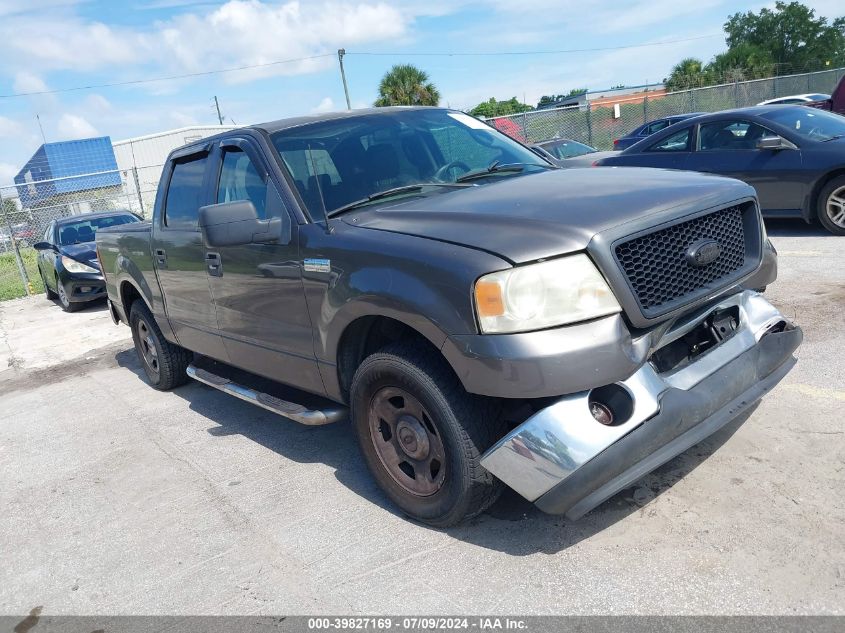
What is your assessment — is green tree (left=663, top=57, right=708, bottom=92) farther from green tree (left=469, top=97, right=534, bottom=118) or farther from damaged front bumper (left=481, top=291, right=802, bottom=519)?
damaged front bumper (left=481, top=291, right=802, bottom=519)

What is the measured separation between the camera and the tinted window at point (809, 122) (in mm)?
8242

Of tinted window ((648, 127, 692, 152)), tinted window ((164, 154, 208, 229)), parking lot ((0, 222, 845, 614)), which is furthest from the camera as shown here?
tinted window ((648, 127, 692, 152))

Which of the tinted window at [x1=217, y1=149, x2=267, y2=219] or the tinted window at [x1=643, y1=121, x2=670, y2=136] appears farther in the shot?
the tinted window at [x1=643, y1=121, x2=670, y2=136]

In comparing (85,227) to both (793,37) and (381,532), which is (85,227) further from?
(793,37)

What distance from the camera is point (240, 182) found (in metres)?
4.30

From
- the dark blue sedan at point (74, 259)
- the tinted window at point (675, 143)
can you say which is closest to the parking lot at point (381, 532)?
the tinted window at point (675, 143)

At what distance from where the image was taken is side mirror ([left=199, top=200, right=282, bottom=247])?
11.8 feet

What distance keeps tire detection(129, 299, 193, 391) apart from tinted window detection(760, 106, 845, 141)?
709cm

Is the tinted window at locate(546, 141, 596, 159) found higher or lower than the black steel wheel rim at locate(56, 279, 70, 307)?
higher

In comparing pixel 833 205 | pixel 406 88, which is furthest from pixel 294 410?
pixel 406 88

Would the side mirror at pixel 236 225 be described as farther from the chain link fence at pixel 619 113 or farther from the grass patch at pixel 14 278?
the chain link fence at pixel 619 113

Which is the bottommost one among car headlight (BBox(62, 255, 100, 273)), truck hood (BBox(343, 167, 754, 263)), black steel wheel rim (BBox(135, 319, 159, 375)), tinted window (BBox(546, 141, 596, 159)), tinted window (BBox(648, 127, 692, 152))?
black steel wheel rim (BBox(135, 319, 159, 375))

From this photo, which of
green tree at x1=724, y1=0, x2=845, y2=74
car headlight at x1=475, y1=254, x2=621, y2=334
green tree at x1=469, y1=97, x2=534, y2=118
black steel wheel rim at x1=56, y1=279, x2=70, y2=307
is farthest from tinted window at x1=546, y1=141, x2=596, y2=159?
green tree at x1=469, y1=97, x2=534, y2=118

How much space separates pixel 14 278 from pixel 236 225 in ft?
57.1
